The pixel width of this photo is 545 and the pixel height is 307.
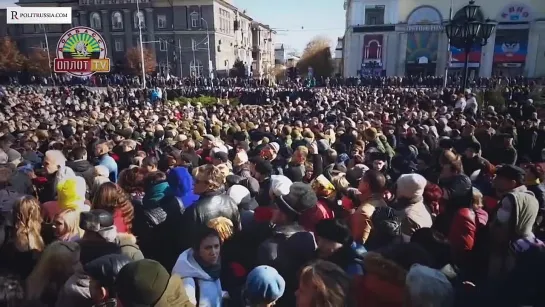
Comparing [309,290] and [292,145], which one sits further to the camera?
[292,145]

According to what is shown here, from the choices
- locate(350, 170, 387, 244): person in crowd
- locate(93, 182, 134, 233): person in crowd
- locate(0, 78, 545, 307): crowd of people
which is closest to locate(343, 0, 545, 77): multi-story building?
locate(0, 78, 545, 307): crowd of people

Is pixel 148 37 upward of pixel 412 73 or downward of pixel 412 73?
upward

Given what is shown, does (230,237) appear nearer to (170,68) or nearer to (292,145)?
(292,145)

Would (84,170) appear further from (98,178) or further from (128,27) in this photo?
(128,27)

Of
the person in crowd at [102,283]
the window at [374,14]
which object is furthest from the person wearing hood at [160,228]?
the window at [374,14]

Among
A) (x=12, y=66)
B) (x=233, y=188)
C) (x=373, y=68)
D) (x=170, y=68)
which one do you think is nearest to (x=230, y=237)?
(x=233, y=188)

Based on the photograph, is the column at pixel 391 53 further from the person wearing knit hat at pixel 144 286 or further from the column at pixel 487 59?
the person wearing knit hat at pixel 144 286

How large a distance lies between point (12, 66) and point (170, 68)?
19.6m

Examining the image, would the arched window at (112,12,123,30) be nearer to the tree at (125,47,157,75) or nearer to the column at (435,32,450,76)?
the tree at (125,47,157,75)

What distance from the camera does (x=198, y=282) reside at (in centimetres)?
276

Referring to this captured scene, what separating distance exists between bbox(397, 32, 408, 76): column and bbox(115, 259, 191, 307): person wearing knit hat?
154ft

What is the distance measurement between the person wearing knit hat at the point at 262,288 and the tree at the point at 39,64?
55588 mm

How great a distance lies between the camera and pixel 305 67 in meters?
66.2

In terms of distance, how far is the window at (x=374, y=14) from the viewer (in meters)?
46.2
